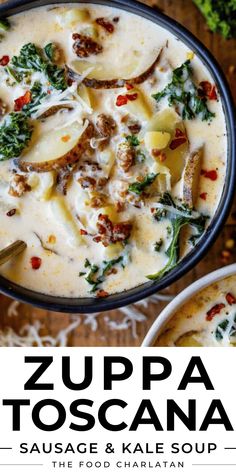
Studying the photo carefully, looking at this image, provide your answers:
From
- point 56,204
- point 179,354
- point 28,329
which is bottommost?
point 179,354

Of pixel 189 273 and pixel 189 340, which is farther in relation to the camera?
pixel 189 273

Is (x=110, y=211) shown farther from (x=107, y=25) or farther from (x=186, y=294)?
(x=107, y=25)

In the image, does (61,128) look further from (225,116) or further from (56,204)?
(225,116)

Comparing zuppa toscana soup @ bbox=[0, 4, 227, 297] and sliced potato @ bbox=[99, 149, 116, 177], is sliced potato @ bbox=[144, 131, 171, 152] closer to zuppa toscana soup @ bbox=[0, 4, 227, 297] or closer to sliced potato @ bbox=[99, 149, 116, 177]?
zuppa toscana soup @ bbox=[0, 4, 227, 297]

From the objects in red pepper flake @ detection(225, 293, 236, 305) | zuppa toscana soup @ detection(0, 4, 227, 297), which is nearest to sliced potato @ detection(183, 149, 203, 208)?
zuppa toscana soup @ detection(0, 4, 227, 297)

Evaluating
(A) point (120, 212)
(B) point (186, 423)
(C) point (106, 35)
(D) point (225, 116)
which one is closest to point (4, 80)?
(C) point (106, 35)

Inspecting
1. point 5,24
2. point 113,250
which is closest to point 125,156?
point 113,250
